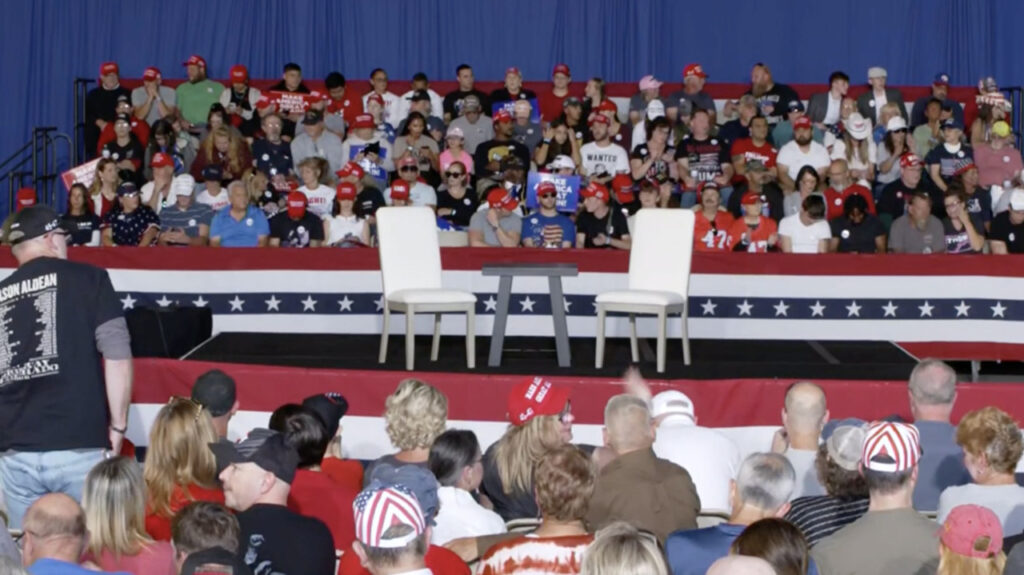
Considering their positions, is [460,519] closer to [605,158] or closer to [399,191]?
[399,191]

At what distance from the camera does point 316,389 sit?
844cm

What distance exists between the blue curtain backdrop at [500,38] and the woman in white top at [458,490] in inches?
562

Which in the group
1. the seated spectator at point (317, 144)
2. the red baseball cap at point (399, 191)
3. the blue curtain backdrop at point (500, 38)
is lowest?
the red baseball cap at point (399, 191)

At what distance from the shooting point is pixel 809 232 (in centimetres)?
1411

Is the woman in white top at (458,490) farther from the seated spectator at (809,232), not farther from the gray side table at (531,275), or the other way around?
the seated spectator at (809,232)

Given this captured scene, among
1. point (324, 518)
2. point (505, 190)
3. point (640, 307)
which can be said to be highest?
point (505, 190)

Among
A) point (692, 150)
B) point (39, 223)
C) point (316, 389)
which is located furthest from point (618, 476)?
point (692, 150)

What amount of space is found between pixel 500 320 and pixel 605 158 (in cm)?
509

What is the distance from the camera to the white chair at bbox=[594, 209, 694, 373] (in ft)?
36.8

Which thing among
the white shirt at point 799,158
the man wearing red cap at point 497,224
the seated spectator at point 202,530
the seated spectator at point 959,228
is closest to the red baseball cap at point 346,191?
the man wearing red cap at point 497,224

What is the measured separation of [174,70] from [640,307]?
10.4 meters

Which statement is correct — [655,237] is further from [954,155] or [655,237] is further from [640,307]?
[954,155]

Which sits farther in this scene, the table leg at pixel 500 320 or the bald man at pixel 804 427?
the table leg at pixel 500 320

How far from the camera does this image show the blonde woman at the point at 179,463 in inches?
219
